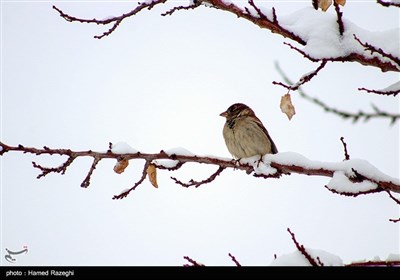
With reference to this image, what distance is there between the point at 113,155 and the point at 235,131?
268cm

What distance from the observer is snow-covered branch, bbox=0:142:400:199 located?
327cm

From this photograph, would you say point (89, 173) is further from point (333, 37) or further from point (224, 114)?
point (224, 114)

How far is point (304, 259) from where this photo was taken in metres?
2.91

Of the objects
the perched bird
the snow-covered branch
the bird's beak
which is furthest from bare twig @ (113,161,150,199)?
the bird's beak

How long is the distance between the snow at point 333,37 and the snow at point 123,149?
1587 mm

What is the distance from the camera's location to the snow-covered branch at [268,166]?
327 centimetres

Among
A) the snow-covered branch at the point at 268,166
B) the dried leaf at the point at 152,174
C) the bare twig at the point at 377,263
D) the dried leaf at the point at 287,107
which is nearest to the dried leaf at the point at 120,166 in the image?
the snow-covered branch at the point at 268,166

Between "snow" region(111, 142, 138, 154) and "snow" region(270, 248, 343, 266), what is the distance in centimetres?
158

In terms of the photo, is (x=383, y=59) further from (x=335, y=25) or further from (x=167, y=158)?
(x=167, y=158)

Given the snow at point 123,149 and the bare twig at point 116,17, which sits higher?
the bare twig at point 116,17

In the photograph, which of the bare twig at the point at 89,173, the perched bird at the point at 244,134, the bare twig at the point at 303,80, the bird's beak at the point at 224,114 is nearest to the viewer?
the bare twig at the point at 303,80

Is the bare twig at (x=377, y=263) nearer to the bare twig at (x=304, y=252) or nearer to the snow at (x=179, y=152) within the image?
the bare twig at (x=304, y=252)

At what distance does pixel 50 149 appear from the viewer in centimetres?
368
